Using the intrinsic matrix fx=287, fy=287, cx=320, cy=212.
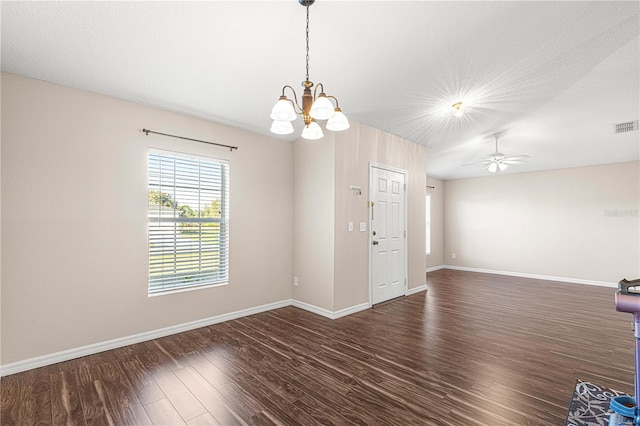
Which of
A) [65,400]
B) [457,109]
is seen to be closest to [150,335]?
[65,400]

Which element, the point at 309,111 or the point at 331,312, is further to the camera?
the point at 331,312

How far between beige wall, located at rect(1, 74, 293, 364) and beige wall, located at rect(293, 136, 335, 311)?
1.37 metres

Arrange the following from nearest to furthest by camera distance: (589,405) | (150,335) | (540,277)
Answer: (589,405)
(150,335)
(540,277)

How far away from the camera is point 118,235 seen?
3.11 meters

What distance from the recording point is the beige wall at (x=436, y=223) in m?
8.10

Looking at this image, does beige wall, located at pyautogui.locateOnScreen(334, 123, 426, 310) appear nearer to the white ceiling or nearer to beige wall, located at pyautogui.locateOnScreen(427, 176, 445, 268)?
the white ceiling

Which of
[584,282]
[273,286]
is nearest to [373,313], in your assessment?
[273,286]

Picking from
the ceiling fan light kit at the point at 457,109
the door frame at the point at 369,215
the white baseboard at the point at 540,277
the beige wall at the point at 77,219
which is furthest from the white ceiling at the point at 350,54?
the white baseboard at the point at 540,277

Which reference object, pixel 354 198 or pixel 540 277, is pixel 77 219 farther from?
pixel 540 277

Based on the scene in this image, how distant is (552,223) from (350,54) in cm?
695

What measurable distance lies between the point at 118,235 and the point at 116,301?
0.71 meters

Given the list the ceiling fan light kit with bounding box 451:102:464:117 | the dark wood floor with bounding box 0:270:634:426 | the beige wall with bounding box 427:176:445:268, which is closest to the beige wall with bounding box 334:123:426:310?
the dark wood floor with bounding box 0:270:634:426

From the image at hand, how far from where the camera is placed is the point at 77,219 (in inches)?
113

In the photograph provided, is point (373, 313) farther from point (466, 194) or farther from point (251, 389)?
point (466, 194)
